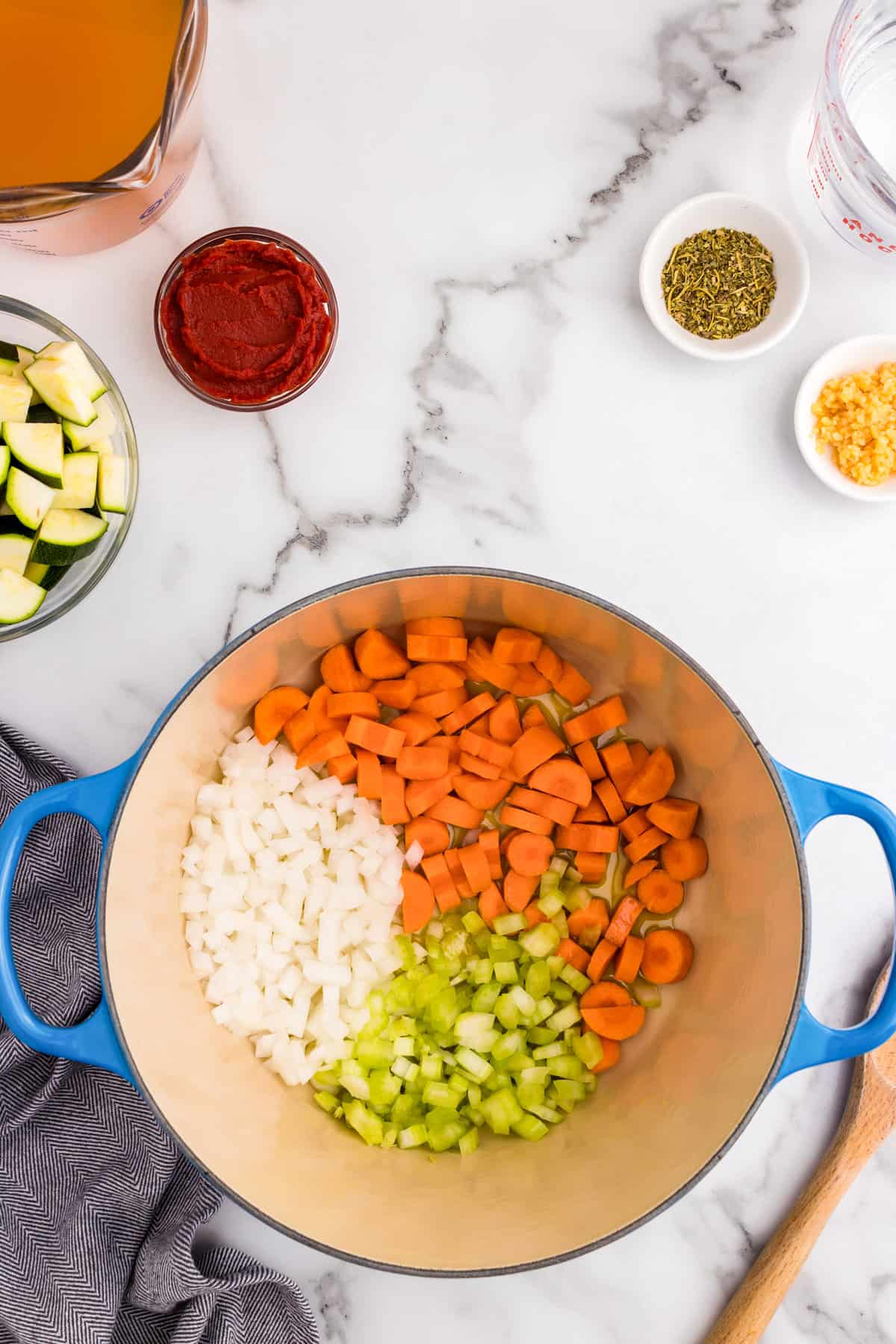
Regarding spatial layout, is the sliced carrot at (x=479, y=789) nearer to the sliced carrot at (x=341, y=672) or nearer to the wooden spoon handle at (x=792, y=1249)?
the sliced carrot at (x=341, y=672)

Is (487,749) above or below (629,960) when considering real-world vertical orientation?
above

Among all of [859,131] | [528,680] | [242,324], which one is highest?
[859,131]

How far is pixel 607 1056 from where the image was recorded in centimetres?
148

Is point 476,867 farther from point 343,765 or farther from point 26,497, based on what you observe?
point 26,497

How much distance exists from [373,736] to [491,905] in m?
0.28

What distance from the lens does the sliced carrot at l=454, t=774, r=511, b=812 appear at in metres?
1.47

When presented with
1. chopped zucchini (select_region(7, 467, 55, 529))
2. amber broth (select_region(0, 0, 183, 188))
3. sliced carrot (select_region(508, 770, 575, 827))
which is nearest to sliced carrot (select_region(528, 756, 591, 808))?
sliced carrot (select_region(508, 770, 575, 827))

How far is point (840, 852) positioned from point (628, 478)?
2.01ft

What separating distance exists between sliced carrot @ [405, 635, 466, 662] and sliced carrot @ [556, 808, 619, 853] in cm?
23

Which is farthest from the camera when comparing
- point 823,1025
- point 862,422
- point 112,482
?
point 862,422

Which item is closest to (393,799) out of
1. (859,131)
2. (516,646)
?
(516,646)

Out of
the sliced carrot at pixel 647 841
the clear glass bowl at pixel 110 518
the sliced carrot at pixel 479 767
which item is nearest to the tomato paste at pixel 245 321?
the clear glass bowl at pixel 110 518

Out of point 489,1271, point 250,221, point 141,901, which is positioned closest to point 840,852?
point 489,1271

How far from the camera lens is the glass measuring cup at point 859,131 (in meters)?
1.37
